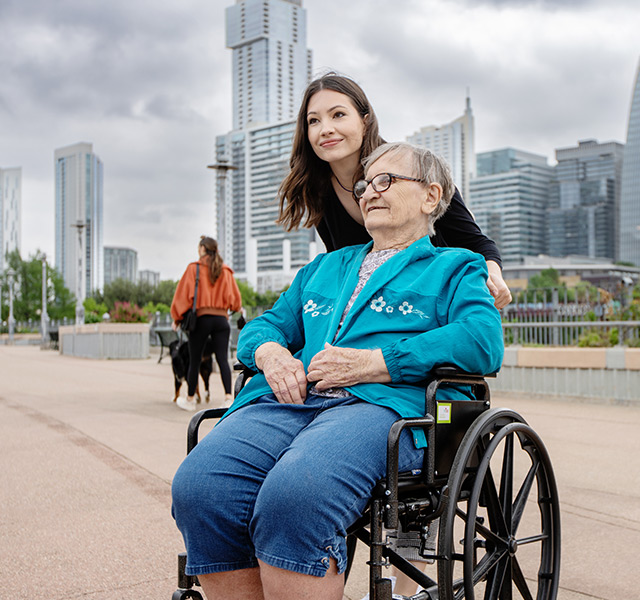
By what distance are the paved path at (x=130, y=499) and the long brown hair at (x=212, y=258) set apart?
1.42 m

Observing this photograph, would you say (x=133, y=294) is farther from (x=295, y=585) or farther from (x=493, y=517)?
(x=295, y=585)

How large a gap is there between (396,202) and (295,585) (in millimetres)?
1139

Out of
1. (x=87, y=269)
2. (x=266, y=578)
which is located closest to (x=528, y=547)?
(x=266, y=578)

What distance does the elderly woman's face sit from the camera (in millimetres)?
2271

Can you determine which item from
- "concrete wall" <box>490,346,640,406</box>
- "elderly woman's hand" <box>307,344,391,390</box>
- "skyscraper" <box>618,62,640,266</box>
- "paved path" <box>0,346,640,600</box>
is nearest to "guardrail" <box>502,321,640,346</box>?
"concrete wall" <box>490,346,640,406</box>

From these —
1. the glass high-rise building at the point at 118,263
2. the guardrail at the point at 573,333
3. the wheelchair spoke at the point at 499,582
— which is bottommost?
the wheelchair spoke at the point at 499,582

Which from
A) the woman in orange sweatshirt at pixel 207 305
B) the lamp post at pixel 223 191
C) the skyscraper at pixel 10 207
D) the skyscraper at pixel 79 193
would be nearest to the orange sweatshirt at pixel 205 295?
the woman in orange sweatshirt at pixel 207 305

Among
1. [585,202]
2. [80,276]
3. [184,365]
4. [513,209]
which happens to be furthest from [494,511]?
[585,202]

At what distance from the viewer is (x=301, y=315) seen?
2.42m

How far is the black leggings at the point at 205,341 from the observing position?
301 inches

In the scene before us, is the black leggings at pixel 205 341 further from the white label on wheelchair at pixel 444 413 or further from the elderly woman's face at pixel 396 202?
the white label on wheelchair at pixel 444 413

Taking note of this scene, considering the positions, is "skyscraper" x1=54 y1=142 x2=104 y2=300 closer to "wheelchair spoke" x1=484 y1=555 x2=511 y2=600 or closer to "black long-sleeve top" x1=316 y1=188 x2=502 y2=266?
"black long-sleeve top" x1=316 y1=188 x2=502 y2=266

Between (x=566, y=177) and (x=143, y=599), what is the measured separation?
189 metres

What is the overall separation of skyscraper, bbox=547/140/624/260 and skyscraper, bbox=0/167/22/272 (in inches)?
4420
